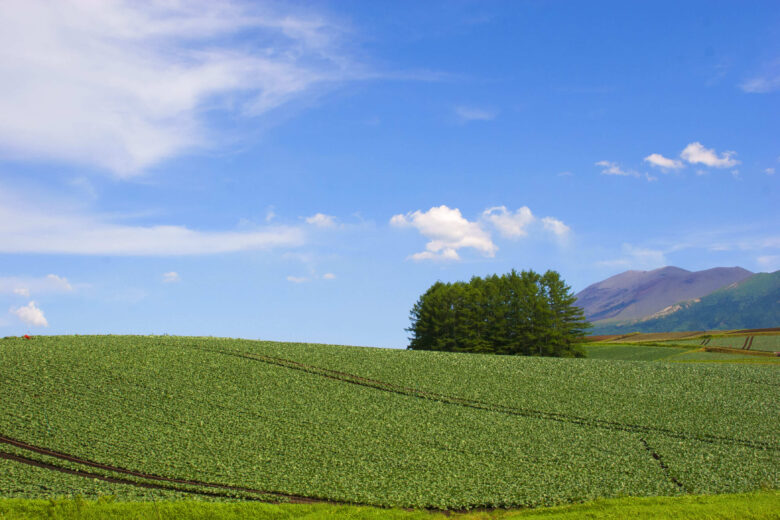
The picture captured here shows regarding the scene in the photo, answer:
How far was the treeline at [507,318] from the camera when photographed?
Answer: 82.0 meters

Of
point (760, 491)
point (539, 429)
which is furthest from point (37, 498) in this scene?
point (760, 491)

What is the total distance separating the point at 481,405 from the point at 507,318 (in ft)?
142

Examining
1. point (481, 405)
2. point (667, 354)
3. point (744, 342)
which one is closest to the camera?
point (481, 405)

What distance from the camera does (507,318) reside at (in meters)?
84.4

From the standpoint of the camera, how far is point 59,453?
31672 mm

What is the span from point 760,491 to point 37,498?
36.7 metres

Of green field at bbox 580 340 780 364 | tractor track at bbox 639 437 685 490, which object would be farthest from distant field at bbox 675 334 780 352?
tractor track at bbox 639 437 685 490

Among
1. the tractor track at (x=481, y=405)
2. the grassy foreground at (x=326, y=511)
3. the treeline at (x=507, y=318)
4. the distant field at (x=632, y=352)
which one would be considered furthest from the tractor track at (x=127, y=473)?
the distant field at (x=632, y=352)

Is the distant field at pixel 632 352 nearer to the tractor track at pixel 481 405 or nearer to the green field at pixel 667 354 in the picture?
the green field at pixel 667 354

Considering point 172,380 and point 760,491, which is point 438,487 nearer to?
point 760,491

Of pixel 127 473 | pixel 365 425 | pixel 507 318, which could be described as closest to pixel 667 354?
pixel 507 318

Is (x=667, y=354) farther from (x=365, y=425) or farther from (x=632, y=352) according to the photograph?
(x=365, y=425)

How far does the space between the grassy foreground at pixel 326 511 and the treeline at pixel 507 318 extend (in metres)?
55.9

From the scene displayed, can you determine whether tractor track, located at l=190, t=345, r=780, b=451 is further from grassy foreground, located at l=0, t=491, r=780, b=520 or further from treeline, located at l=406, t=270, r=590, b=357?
treeline, located at l=406, t=270, r=590, b=357
